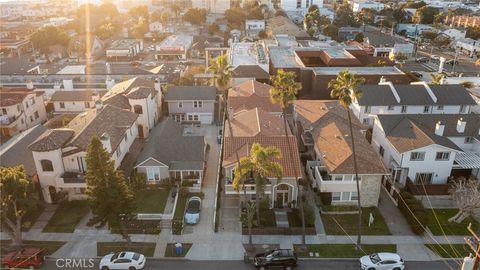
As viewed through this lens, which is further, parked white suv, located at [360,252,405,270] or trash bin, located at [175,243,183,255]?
trash bin, located at [175,243,183,255]

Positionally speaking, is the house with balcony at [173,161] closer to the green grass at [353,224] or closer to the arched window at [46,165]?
the arched window at [46,165]

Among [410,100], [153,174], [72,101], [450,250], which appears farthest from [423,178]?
[72,101]

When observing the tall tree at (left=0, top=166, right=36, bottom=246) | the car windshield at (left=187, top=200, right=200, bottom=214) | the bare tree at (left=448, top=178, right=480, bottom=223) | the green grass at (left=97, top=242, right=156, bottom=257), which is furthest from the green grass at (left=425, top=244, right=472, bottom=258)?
the tall tree at (left=0, top=166, right=36, bottom=246)

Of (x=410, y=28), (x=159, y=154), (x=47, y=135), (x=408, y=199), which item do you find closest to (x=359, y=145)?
(x=408, y=199)

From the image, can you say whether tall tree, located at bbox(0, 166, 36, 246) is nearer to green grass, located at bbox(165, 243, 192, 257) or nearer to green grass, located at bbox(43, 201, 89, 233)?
green grass, located at bbox(43, 201, 89, 233)

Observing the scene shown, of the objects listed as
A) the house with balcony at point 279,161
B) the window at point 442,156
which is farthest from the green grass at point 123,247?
the window at point 442,156

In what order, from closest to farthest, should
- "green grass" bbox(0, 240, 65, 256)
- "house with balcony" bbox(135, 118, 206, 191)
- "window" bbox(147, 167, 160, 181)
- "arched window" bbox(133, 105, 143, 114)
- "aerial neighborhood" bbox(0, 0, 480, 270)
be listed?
1. "aerial neighborhood" bbox(0, 0, 480, 270)
2. "green grass" bbox(0, 240, 65, 256)
3. "house with balcony" bbox(135, 118, 206, 191)
4. "window" bbox(147, 167, 160, 181)
5. "arched window" bbox(133, 105, 143, 114)
